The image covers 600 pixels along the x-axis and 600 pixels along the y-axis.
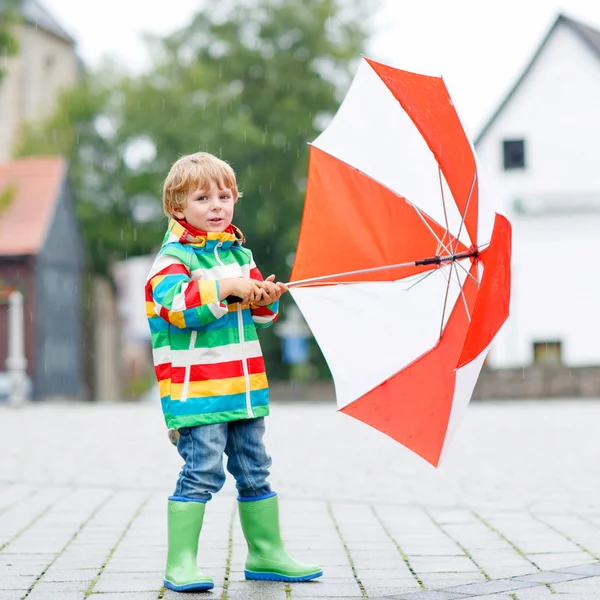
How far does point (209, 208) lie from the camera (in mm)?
4289

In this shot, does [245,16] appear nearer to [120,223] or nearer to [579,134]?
[120,223]

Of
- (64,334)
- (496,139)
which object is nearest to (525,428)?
(496,139)

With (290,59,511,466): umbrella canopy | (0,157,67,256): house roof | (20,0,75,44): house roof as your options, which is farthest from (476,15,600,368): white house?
(290,59,511,466): umbrella canopy

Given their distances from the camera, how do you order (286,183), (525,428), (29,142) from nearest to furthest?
1. (525,428)
2. (286,183)
3. (29,142)

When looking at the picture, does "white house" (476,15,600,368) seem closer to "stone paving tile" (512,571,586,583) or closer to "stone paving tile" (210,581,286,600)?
"stone paving tile" (512,571,586,583)

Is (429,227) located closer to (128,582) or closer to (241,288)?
(241,288)

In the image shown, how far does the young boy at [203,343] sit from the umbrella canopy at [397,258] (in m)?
0.26

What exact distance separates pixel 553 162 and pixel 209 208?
30304 mm

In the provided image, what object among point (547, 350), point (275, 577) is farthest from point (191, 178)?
point (547, 350)

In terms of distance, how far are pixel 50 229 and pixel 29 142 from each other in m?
11.5

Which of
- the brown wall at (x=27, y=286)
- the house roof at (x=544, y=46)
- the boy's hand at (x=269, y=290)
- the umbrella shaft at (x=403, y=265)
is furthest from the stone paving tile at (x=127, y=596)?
the house roof at (x=544, y=46)

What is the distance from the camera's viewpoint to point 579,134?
3362 centimetres

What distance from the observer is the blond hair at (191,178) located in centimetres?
427

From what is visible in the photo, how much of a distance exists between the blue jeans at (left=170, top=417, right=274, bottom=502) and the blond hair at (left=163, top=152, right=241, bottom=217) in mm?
784
